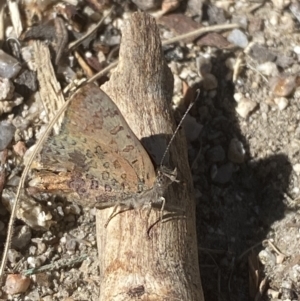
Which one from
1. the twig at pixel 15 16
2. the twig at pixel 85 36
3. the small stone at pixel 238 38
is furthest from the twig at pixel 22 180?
the small stone at pixel 238 38

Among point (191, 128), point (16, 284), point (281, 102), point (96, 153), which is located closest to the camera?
point (96, 153)

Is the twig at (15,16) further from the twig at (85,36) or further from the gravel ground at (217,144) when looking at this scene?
the twig at (85,36)

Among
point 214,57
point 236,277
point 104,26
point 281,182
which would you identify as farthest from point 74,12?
point 236,277

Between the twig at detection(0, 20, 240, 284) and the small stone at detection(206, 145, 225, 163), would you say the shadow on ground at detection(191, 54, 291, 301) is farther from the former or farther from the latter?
the twig at detection(0, 20, 240, 284)

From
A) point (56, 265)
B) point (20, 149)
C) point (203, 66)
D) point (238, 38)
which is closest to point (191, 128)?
point (203, 66)

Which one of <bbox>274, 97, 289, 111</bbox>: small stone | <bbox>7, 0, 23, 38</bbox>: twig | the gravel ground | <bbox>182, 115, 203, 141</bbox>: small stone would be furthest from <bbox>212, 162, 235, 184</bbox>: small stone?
<bbox>7, 0, 23, 38</bbox>: twig

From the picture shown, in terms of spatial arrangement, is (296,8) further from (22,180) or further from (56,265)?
(56,265)

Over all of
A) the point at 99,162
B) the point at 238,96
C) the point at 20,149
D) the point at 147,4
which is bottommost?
the point at 99,162

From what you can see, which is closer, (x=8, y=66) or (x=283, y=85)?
(x=8, y=66)
